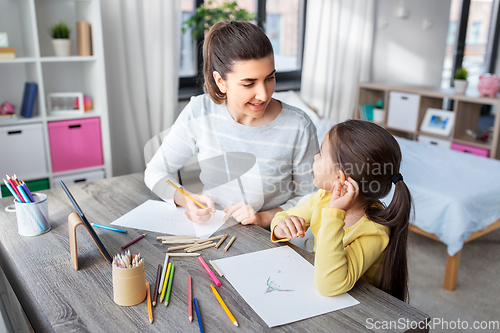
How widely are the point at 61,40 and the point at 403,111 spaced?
2.68 meters

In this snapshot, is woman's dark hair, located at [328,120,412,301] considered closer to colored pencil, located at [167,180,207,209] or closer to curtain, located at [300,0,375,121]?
colored pencil, located at [167,180,207,209]

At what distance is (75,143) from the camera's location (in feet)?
7.58

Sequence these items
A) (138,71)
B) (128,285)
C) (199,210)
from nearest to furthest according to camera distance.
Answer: (128,285), (199,210), (138,71)

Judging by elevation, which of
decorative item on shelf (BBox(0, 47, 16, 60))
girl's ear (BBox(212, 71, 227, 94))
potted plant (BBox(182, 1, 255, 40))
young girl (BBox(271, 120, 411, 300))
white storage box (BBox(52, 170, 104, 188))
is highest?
potted plant (BBox(182, 1, 255, 40))

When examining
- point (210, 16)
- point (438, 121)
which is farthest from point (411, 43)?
point (210, 16)

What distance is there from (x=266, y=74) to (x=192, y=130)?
0.34 m

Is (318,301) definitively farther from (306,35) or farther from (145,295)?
(306,35)

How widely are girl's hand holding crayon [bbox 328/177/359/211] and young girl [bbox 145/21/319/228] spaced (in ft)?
1.22

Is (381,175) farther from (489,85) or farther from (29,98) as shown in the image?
(489,85)

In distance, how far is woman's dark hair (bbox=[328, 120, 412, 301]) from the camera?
90 cm

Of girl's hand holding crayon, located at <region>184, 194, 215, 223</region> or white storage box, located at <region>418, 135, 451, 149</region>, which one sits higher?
girl's hand holding crayon, located at <region>184, 194, 215, 223</region>

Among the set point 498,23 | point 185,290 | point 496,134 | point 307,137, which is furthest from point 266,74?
point 498,23

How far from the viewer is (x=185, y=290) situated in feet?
2.76

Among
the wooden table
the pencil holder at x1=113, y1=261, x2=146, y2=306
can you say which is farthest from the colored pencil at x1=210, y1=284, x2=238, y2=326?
the pencil holder at x1=113, y1=261, x2=146, y2=306
